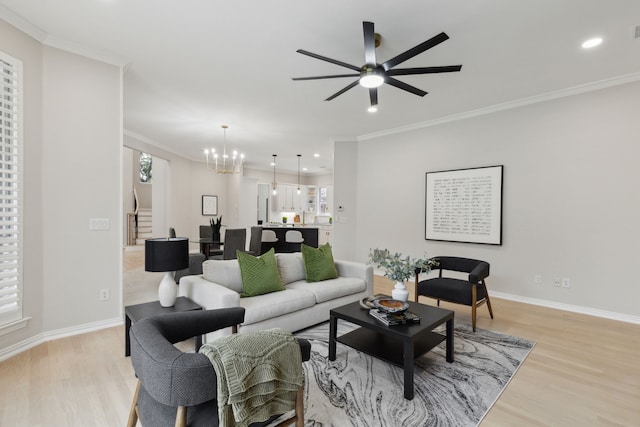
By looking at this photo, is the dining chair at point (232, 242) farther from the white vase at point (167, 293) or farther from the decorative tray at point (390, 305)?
the decorative tray at point (390, 305)

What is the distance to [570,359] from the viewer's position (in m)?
2.66

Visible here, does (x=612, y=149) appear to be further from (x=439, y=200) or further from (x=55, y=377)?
(x=55, y=377)

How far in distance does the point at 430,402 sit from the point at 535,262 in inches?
124

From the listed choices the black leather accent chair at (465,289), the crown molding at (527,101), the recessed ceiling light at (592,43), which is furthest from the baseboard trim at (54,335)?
the recessed ceiling light at (592,43)

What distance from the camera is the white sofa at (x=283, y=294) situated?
2678mm

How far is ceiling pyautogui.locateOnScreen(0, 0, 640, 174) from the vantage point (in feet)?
7.86

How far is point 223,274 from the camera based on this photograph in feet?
9.97

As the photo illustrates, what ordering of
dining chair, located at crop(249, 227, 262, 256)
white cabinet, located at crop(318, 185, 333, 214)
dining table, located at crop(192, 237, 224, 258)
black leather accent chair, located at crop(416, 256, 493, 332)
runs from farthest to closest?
white cabinet, located at crop(318, 185, 333, 214)
dining chair, located at crop(249, 227, 262, 256)
dining table, located at crop(192, 237, 224, 258)
black leather accent chair, located at crop(416, 256, 493, 332)

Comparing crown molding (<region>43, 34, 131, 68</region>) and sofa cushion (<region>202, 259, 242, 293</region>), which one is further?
sofa cushion (<region>202, 259, 242, 293</region>)

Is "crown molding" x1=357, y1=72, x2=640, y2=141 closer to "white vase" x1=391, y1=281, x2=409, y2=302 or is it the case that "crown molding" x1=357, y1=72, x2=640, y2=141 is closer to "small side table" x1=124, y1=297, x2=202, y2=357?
"white vase" x1=391, y1=281, x2=409, y2=302

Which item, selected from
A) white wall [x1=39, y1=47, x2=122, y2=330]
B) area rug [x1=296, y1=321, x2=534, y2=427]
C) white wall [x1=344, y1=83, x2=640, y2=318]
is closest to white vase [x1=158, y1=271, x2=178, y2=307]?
white wall [x1=39, y1=47, x2=122, y2=330]

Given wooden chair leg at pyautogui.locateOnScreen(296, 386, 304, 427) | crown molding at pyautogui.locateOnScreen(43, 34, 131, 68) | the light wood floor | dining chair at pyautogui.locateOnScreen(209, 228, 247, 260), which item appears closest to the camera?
wooden chair leg at pyautogui.locateOnScreen(296, 386, 304, 427)

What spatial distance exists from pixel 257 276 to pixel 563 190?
407cm

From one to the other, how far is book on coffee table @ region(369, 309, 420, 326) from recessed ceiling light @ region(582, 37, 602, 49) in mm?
3011
